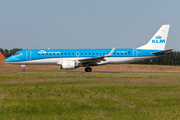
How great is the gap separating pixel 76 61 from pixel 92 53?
2.84 meters

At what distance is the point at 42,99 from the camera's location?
1211cm

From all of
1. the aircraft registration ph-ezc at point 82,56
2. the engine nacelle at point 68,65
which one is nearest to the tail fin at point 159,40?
the aircraft registration ph-ezc at point 82,56

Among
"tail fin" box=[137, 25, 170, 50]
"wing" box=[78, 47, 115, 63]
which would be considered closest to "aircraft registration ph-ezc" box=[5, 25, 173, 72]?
"wing" box=[78, 47, 115, 63]

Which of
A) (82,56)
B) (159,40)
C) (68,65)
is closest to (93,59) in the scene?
(82,56)

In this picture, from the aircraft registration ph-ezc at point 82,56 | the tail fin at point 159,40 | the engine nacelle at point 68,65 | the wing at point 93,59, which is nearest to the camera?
the engine nacelle at point 68,65

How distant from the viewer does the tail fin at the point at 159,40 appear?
38125 millimetres

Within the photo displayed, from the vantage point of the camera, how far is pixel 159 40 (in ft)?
126

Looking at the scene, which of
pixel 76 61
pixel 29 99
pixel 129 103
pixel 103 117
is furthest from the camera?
pixel 76 61

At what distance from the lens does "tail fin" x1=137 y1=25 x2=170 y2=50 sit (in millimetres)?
38125

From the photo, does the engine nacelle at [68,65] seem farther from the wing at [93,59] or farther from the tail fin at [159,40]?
the tail fin at [159,40]

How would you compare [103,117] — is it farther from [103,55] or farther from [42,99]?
[103,55]

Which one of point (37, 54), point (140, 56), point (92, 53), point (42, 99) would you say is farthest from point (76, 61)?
point (42, 99)

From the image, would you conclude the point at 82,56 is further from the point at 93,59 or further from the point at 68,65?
the point at 68,65

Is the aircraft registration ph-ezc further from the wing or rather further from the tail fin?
the tail fin
